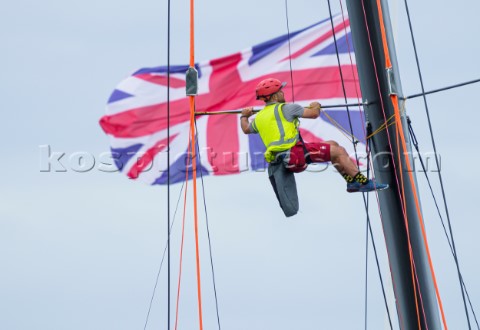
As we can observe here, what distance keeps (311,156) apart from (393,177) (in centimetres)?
78

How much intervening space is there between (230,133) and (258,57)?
147 centimetres

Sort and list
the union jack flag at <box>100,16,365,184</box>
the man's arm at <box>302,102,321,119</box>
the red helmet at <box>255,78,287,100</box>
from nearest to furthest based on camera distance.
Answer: the man's arm at <box>302,102,321,119</box> < the red helmet at <box>255,78,287,100</box> < the union jack flag at <box>100,16,365,184</box>

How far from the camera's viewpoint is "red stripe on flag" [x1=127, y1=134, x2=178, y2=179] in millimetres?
14828

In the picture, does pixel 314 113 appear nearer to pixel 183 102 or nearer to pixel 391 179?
pixel 391 179

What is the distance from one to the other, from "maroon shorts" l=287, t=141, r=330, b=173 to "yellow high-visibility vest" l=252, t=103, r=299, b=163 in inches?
4.6

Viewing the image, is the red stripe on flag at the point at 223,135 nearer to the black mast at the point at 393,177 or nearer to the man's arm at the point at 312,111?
the black mast at the point at 393,177

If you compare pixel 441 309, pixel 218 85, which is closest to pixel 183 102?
pixel 218 85

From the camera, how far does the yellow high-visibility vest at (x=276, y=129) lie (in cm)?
721

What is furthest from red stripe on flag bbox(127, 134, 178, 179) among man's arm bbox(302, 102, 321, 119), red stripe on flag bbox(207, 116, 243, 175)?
man's arm bbox(302, 102, 321, 119)

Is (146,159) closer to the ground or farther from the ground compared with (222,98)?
closer to the ground

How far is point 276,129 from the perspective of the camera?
7238mm

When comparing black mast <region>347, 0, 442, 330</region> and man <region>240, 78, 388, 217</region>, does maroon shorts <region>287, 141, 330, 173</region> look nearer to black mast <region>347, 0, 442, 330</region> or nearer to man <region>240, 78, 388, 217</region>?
man <region>240, 78, 388, 217</region>

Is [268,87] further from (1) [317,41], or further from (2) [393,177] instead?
(1) [317,41]

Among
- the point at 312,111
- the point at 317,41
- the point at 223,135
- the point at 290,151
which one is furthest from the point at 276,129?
the point at 223,135
